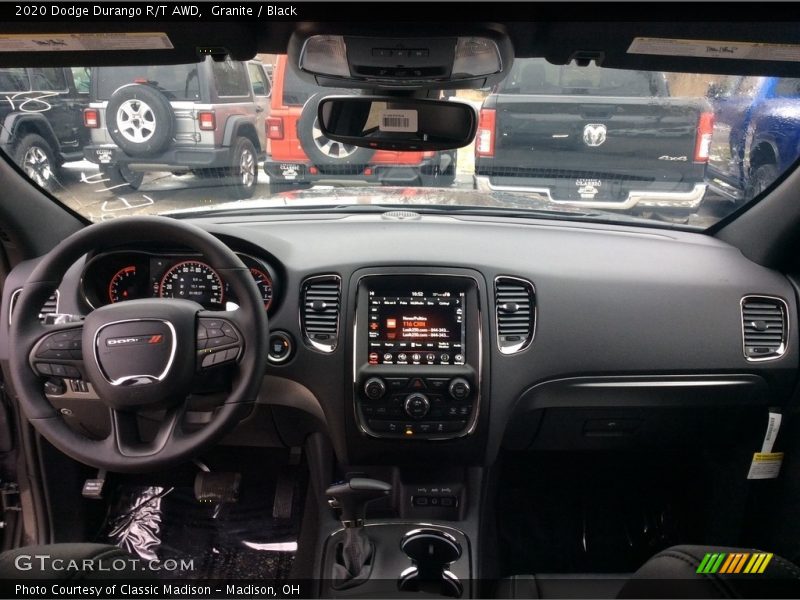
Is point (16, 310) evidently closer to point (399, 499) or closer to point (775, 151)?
point (399, 499)

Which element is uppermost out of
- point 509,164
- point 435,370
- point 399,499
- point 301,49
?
point 301,49

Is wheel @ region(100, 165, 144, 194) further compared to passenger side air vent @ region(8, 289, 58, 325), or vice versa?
wheel @ region(100, 165, 144, 194)

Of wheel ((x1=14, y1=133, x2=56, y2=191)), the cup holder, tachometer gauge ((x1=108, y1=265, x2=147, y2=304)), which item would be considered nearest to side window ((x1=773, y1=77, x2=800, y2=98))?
the cup holder

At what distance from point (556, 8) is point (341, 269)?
113 cm

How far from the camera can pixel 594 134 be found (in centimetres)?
368

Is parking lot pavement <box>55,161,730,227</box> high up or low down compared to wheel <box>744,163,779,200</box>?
down

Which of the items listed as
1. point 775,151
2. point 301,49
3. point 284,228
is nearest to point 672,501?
point 775,151

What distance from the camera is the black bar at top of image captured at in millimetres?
1665

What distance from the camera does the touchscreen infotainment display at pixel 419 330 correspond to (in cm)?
240

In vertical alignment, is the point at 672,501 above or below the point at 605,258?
below

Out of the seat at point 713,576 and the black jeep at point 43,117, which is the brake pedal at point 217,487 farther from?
the seat at point 713,576

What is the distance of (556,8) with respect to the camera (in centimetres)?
169

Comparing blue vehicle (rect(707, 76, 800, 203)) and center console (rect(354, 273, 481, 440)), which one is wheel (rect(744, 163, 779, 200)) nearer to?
blue vehicle (rect(707, 76, 800, 203))

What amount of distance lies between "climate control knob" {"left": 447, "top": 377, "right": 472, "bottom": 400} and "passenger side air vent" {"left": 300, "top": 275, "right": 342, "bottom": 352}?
1.45ft
